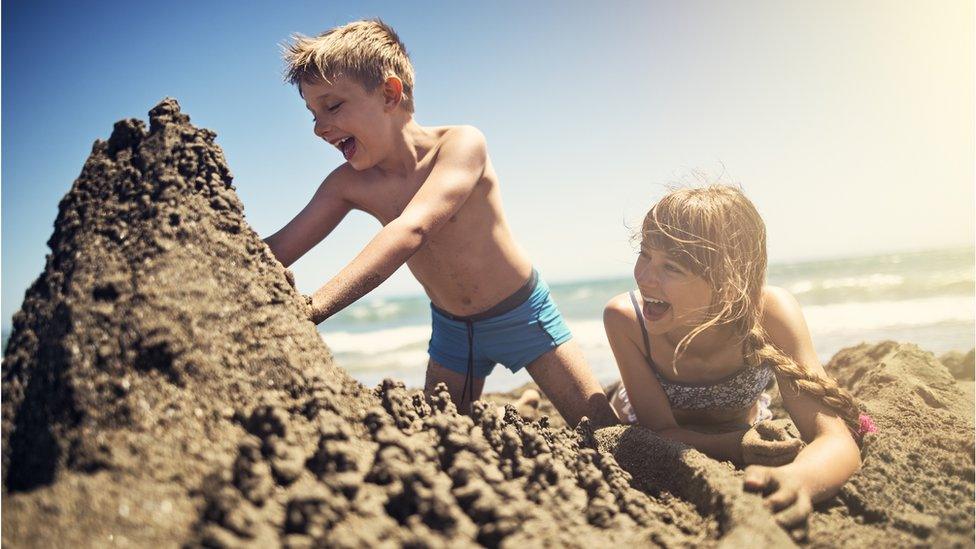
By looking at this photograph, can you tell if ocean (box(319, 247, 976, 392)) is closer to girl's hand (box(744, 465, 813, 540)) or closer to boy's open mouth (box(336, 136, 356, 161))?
boy's open mouth (box(336, 136, 356, 161))

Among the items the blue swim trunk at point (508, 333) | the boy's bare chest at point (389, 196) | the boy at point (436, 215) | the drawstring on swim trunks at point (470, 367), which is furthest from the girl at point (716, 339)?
the boy's bare chest at point (389, 196)

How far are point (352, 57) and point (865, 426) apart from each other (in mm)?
2687

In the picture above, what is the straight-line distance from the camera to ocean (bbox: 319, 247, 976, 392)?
364 inches

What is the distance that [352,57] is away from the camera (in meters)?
2.83

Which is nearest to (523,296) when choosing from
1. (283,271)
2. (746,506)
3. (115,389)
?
(283,271)

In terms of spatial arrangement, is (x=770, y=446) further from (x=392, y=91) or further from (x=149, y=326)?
(x=392, y=91)

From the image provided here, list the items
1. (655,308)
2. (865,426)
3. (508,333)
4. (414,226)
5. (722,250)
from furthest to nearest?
(508,333)
(655,308)
(722,250)
(865,426)
(414,226)

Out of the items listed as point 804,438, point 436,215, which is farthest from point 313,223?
point 804,438

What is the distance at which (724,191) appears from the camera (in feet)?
8.73

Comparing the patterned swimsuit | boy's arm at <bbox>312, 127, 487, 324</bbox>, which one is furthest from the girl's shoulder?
boy's arm at <bbox>312, 127, 487, 324</bbox>

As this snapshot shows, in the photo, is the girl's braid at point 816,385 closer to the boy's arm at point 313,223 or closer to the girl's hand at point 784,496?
the girl's hand at point 784,496

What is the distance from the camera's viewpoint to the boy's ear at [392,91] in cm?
294

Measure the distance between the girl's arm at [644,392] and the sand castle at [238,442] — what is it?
0.25 meters

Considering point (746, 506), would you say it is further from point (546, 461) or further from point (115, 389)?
point (115, 389)
